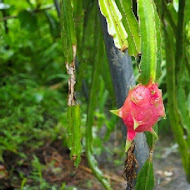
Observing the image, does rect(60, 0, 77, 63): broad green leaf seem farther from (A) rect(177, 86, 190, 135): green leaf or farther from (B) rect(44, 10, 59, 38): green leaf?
(B) rect(44, 10, 59, 38): green leaf

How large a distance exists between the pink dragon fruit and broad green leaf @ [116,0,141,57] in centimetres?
8

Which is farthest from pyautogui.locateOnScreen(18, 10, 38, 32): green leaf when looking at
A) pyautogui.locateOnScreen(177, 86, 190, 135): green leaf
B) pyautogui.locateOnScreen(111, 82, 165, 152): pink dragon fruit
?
pyautogui.locateOnScreen(111, 82, 165, 152): pink dragon fruit

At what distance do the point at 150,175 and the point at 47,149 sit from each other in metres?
1.06

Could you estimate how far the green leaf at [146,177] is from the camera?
32.0 inches

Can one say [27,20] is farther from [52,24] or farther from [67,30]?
[67,30]

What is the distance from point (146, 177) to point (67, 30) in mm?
322

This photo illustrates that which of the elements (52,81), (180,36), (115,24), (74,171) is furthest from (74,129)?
(52,81)

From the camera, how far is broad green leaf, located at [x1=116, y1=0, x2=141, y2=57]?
2.29ft

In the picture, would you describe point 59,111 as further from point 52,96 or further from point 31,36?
point 31,36

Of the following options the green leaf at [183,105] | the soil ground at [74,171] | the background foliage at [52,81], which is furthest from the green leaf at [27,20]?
the green leaf at [183,105]

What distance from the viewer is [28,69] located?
239cm

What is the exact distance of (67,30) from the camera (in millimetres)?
811

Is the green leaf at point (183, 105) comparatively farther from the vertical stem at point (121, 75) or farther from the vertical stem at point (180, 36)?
the vertical stem at point (121, 75)

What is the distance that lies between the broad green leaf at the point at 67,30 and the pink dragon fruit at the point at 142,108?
20 centimetres
